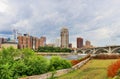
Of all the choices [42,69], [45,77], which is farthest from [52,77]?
[42,69]

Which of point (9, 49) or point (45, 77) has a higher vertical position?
point (9, 49)

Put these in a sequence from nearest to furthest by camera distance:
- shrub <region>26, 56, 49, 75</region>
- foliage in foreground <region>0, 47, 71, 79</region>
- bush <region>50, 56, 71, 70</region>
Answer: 1. foliage in foreground <region>0, 47, 71, 79</region>
2. shrub <region>26, 56, 49, 75</region>
3. bush <region>50, 56, 71, 70</region>

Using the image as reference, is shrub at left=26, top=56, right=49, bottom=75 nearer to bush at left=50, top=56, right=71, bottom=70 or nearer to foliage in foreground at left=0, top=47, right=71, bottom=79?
foliage in foreground at left=0, top=47, right=71, bottom=79

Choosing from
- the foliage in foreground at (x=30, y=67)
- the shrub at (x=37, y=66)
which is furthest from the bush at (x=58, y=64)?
the shrub at (x=37, y=66)

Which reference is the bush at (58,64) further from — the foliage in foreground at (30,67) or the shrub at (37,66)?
the shrub at (37,66)

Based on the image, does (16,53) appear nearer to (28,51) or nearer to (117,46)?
(28,51)

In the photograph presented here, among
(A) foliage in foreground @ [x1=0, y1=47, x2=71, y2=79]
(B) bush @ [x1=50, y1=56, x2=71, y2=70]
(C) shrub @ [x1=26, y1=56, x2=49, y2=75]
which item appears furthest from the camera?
(B) bush @ [x1=50, y1=56, x2=71, y2=70]

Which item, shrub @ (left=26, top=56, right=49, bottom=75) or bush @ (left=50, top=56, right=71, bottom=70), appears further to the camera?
bush @ (left=50, top=56, right=71, bottom=70)

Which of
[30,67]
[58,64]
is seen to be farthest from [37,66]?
[58,64]

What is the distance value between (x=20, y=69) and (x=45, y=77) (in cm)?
697

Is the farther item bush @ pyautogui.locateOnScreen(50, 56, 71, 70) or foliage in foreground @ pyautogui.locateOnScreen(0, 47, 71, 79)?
bush @ pyautogui.locateOnScreen(50, 56, 71, 70)

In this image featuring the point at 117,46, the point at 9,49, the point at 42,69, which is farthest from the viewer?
the point at 117,46

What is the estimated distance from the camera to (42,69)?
4147cm

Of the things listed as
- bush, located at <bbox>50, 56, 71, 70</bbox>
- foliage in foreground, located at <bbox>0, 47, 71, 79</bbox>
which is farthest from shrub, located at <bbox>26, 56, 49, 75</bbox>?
bush, located at <bbox>50, 56, 71, 70</bbox>
